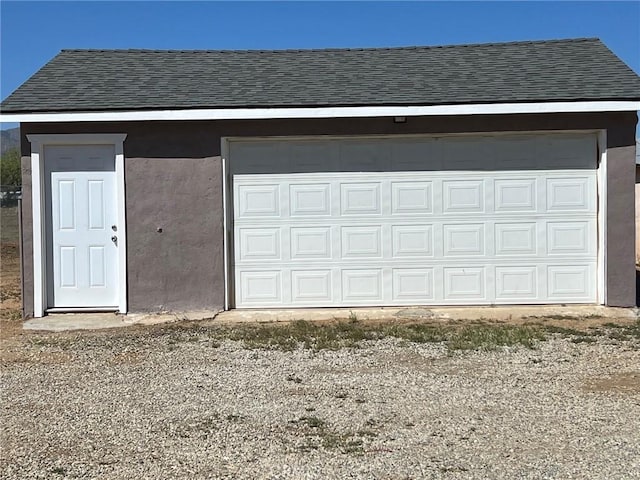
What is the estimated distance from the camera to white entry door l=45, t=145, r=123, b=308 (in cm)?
942

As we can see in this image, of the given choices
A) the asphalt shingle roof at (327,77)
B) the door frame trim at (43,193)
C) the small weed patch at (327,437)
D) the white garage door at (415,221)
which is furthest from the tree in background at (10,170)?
the small weed patch at (327,437)

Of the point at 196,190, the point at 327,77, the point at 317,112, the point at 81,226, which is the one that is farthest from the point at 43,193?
the point at 327,77

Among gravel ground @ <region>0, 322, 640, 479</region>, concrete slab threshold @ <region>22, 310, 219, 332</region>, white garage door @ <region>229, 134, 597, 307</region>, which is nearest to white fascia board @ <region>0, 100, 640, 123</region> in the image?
white garage door @ <region>229, 134, 597, 307</region>

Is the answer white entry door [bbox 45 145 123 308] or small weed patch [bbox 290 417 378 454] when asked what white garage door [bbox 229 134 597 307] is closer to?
white entry door [bbox 45 145 123 308]

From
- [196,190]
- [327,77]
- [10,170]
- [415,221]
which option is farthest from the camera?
[10,170]

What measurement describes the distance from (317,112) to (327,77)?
1184 millimetres

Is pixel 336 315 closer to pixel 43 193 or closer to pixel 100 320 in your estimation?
pixel 100 320

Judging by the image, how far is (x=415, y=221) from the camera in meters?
9.62

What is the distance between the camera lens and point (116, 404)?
17.7ft

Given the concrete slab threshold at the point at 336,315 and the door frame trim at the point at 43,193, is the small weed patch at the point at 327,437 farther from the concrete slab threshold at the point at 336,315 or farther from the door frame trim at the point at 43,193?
the door frame trim at the point at 43,193

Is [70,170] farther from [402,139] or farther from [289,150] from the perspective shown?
[402,139]

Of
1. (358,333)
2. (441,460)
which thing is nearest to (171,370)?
(358,333)

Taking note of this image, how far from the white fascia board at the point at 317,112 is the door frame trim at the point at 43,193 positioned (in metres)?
0.33

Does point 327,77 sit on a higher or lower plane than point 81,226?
higher
